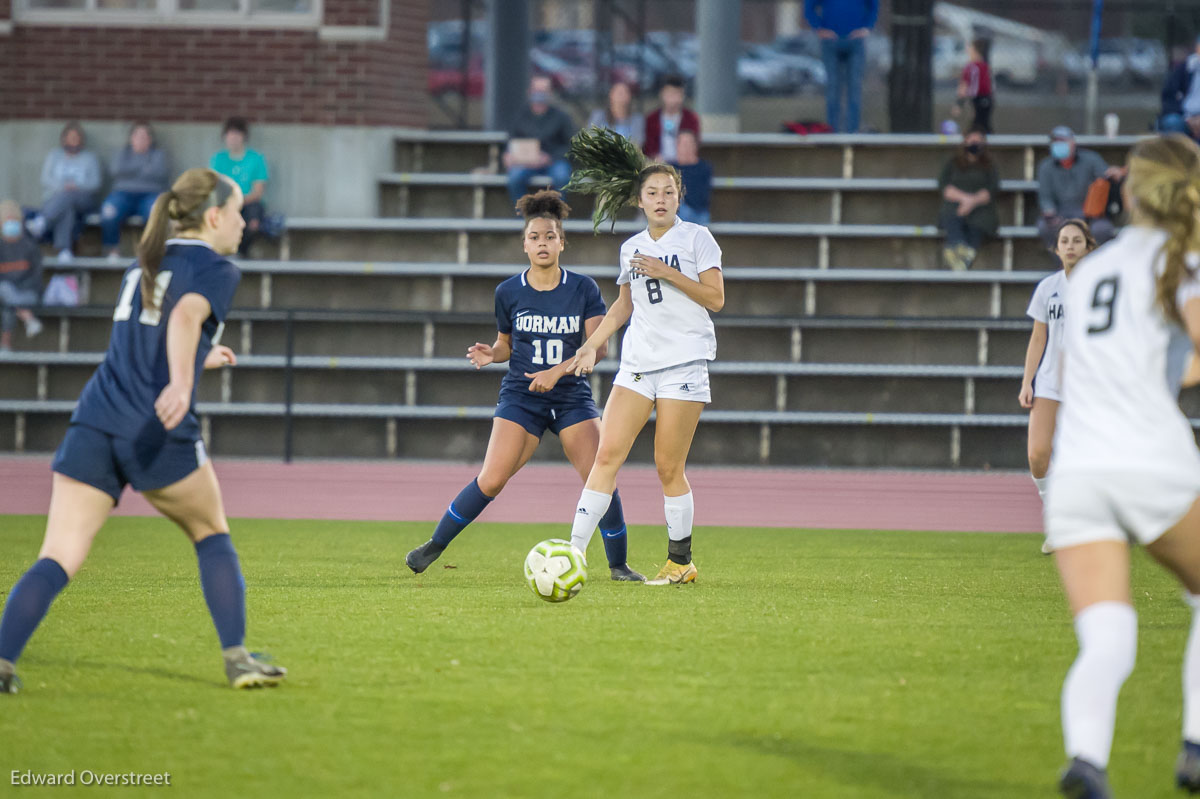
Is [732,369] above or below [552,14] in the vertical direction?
below


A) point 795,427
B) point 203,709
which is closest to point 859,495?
point 795,427

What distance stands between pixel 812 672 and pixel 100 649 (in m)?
2.98

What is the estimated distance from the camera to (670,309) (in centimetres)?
861

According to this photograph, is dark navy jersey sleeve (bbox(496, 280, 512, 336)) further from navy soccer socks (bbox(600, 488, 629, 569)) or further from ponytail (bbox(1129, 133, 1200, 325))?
ponytail (bbox(1129, 133, 1200, 325))

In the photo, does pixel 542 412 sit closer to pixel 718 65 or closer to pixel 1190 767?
pixel 1190 767

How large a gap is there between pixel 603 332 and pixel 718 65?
550 inches

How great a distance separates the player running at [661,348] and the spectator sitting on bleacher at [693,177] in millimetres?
9932

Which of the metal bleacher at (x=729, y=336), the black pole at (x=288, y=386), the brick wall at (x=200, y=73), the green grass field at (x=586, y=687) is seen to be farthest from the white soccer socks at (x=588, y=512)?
the brick wall at (x=200, y=73)

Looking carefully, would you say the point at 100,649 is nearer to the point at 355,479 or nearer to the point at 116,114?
the point at 355,479

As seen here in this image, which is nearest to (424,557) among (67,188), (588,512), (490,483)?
(490,483)

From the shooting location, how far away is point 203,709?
18.4 ft

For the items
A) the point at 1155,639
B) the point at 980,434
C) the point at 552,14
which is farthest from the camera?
the point at 552,14

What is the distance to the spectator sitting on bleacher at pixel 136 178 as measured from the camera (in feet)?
64.4

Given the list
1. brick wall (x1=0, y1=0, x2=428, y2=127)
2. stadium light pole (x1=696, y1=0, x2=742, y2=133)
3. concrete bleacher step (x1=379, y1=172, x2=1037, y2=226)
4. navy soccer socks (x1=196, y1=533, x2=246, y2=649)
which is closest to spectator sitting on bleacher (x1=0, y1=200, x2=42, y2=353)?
brick wall (x1=0, y1=0, x2=428, y2=127)
